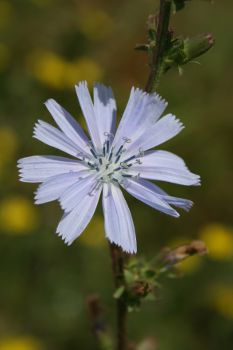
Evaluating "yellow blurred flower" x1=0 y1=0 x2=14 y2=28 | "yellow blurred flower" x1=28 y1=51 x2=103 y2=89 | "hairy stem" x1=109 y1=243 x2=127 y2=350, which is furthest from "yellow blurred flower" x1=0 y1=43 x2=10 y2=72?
"hairy stem" x1=109 y1=243 x2=127 y2=350

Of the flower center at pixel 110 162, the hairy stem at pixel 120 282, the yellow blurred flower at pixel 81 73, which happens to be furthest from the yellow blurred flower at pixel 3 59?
the hairy stem at pixel 120 282

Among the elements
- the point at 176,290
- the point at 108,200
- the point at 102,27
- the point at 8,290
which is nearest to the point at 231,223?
the point at 176,290

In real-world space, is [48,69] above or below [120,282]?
above

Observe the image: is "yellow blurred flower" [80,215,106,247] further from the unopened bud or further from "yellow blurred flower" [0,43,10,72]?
the unopened bud

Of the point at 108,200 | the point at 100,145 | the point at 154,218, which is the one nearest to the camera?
the point at 108,200

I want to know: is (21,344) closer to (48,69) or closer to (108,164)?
(108,164)

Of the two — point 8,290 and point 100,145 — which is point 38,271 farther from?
point 100,145

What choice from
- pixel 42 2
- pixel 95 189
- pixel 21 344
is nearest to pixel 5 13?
pixel 42 2
